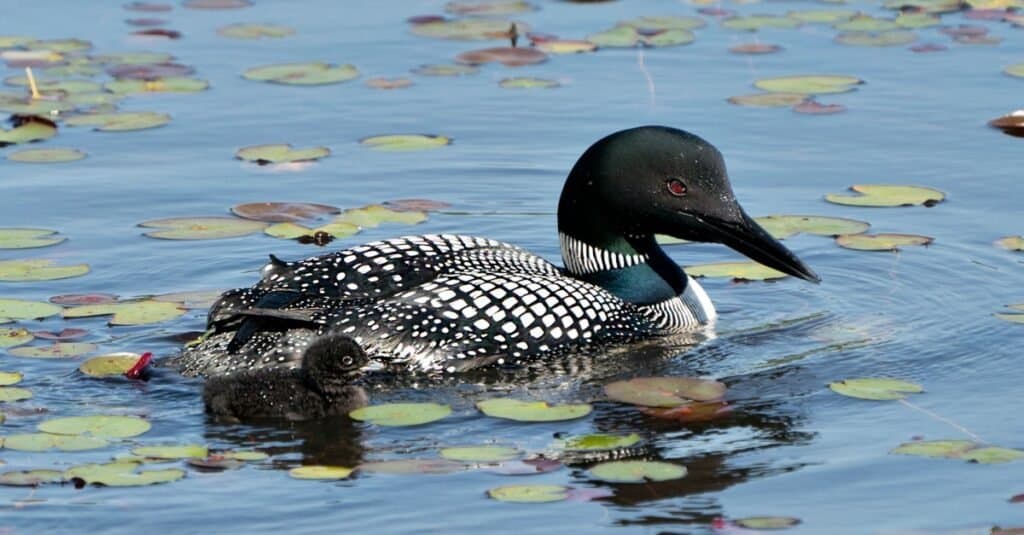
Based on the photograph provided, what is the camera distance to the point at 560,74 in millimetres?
11656

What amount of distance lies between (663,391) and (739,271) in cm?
167

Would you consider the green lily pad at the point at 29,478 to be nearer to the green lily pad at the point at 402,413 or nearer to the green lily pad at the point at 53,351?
the green lily pad at the point at 402,413

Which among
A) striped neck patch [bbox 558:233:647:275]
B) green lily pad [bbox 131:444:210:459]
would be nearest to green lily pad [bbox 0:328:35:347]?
green lily pad [bbox 131:444:210:459]

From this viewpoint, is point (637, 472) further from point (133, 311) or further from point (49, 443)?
point (133, 311)

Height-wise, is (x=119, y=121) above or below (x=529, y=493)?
above

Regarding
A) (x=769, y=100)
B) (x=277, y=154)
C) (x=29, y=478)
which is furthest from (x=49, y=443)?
(x=769, y=100)

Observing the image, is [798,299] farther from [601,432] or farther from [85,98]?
[85,98]

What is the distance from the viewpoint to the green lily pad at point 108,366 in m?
7.60

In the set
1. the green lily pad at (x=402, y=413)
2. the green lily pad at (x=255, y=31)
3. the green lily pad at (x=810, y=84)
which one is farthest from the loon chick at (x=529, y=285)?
the green lily pad at (x=255, y=31)

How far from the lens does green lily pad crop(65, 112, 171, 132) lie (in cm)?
1077

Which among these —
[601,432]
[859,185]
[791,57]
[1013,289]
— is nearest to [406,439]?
[601,432]

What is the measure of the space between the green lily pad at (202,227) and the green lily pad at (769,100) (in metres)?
2.86

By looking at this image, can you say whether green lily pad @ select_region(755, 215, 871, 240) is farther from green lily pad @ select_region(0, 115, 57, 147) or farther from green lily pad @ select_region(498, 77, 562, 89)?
green lily pad @ select_region(0, 115, 57, 147)

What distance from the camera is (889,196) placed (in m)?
9.61
